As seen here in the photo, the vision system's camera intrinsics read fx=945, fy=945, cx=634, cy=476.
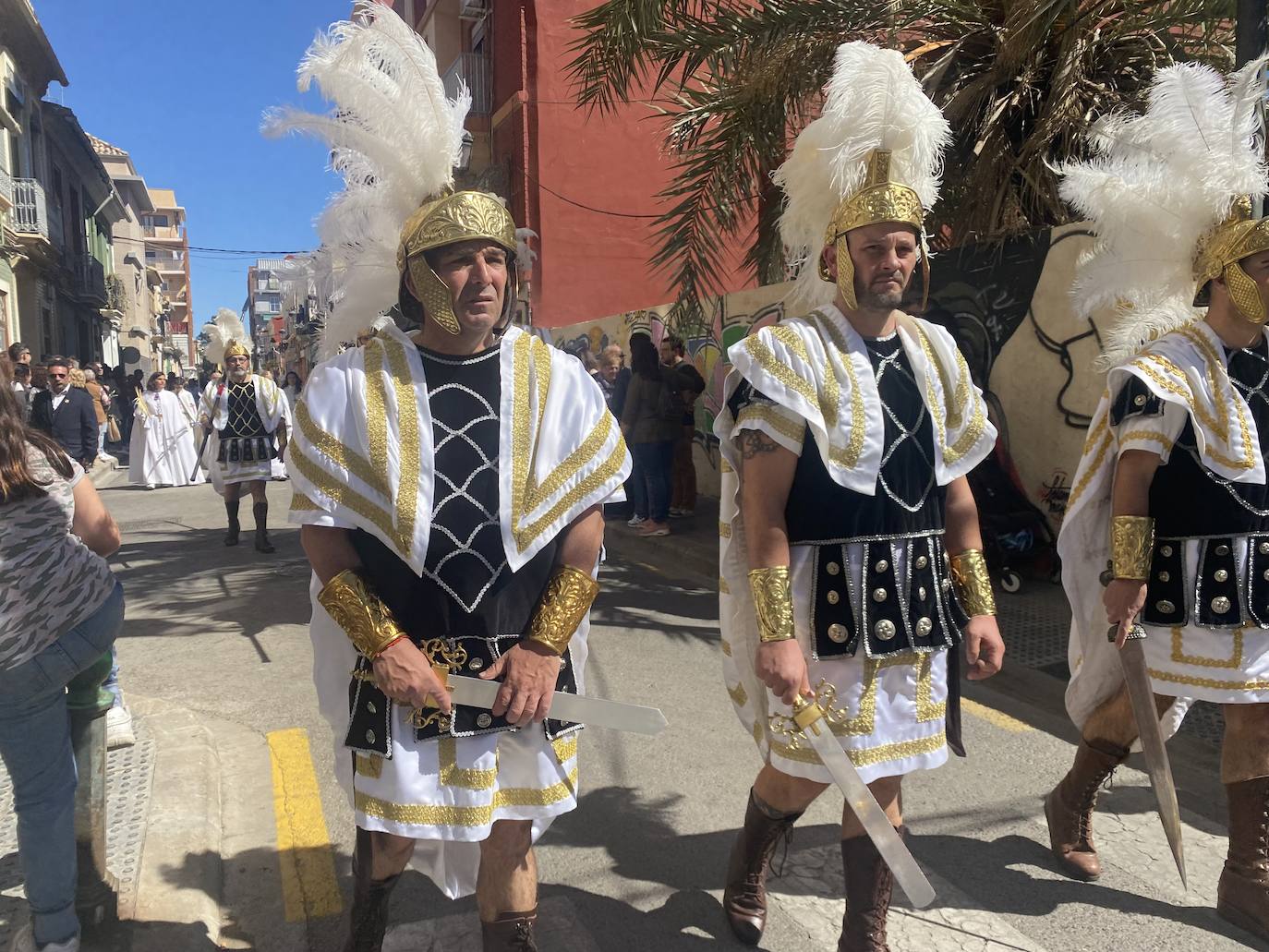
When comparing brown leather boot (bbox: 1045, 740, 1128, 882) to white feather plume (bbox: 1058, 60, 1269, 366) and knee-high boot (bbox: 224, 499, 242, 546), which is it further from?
knee-high boot (bbox: 224, 499, 242, 546)

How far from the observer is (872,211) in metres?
2.29

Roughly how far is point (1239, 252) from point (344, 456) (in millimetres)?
2493

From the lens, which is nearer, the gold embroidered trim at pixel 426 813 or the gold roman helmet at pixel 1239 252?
the gold embroidered trim at pixel 426 813

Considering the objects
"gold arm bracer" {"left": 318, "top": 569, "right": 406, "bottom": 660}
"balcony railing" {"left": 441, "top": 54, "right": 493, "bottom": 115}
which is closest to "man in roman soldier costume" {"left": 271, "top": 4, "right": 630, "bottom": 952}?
"gold arm bracer" {"left": 318, "top": 569, "right": 406, "bottom": 660}

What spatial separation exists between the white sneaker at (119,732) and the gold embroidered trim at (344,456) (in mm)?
2551

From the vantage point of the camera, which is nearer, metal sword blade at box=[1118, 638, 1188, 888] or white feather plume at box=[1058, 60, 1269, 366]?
metal sword blade at box=[1118, 638, 1188, 888]

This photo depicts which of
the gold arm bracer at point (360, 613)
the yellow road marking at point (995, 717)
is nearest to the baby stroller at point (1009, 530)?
the yellow road marking at point (995, 717)

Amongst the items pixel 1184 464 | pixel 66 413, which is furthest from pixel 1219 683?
pixel 66 413

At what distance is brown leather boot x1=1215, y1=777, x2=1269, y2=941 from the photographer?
8.80ft

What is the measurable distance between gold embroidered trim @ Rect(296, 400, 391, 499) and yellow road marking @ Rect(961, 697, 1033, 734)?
332cm

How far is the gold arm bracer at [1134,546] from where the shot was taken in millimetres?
2678

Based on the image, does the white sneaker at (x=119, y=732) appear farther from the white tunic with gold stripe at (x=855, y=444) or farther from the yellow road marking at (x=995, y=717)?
the yellow road marking at (x=995, y=717)

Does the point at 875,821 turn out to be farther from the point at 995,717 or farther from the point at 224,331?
the point at 224,331

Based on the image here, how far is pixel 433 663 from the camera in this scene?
2031 mm
